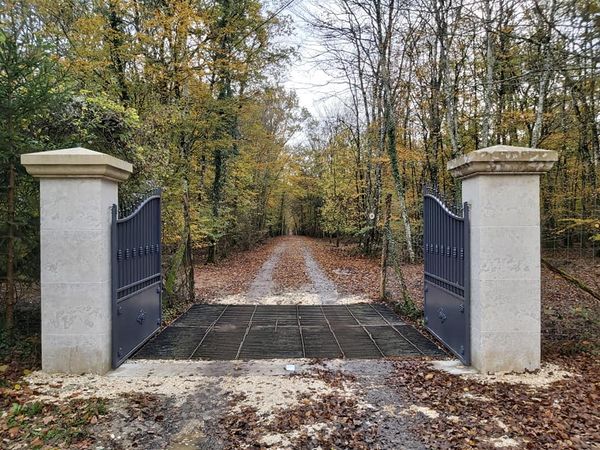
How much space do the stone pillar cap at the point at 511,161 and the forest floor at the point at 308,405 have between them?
2.16 metres

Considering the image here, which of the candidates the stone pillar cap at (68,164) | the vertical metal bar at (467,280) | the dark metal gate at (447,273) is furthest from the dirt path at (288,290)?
the stone pillar cap at (68,164)

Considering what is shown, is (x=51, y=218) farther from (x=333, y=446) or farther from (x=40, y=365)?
(x=333, y=446)

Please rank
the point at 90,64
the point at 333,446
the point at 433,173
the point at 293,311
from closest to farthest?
the point at 333,446
the point at 293,311
the point at 90,64
the point at 433,173

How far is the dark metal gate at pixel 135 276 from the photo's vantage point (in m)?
4.39

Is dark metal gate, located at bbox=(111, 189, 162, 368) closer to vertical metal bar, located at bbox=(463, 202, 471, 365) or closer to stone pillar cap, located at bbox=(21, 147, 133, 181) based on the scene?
stone pillar cap, located at bbox=(21, 147, 133, 181)

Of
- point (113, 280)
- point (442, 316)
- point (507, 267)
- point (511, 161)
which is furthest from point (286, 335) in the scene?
point (511, 161)

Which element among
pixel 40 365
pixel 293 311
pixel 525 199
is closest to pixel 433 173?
pixel 293 311

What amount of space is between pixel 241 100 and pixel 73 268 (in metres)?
12.4

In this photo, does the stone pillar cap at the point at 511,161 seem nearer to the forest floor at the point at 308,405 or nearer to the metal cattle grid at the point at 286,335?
the forest floor at the point at 308,405

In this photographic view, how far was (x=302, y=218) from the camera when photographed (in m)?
50.5

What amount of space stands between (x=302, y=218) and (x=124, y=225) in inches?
1808

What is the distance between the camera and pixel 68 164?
402 cm

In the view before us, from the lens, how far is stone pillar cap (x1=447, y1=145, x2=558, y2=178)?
4090 mm

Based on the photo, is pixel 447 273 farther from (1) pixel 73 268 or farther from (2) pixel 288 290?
(2) pixel 288 290
